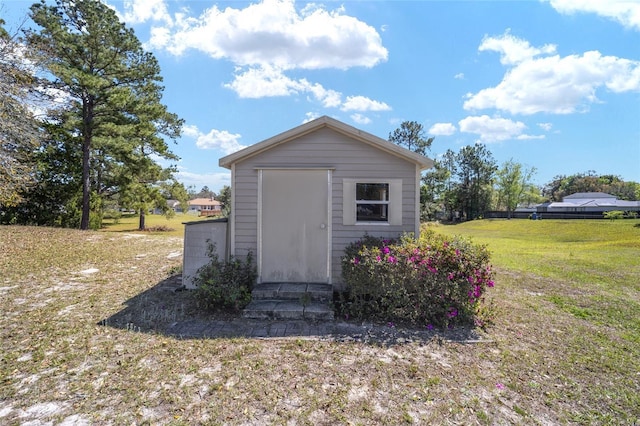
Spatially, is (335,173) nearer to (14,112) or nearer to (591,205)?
(14,112)

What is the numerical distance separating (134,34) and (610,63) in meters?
19.3

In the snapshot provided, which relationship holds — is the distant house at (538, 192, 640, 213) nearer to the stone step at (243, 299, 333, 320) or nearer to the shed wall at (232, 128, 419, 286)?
the shed wall at (232, 128, 419, 286)

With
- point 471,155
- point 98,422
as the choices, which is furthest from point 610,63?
point 471,155

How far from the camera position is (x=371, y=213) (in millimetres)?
5641

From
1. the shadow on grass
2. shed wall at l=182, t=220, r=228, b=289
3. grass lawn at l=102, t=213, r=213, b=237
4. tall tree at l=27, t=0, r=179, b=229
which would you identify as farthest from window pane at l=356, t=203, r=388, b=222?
tall tree at l=27, t=0, r=179, b=229

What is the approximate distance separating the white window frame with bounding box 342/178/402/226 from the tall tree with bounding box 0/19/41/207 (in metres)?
9.86

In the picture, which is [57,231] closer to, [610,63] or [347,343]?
[347,343]

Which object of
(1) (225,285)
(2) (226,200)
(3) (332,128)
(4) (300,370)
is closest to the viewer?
(4) (300,370)

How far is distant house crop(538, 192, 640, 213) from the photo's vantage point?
142 ft

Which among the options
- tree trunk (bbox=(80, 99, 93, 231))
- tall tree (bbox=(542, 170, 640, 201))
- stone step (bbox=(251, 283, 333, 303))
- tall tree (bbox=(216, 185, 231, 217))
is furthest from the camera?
tall tree (bbox=(542, 170, 640, 201))

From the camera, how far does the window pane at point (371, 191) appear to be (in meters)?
5.61

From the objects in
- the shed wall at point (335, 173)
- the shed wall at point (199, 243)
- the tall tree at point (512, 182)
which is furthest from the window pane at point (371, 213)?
the tall tree at point (512, 182)

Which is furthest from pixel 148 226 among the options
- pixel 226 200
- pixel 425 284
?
pixel 425 284

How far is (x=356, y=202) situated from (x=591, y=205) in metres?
57.6
